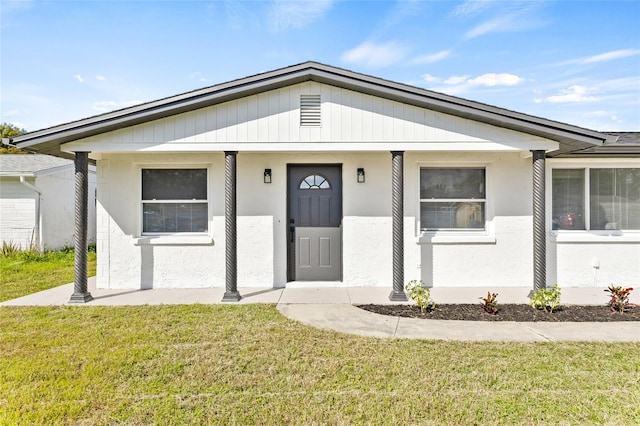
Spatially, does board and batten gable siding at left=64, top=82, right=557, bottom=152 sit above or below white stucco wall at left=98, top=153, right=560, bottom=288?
above

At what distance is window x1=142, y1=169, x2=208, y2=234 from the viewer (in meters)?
7.19

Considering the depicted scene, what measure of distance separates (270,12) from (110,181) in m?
5.94

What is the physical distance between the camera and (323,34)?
9859 mm

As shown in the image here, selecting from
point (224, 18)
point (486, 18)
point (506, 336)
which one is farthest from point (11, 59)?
point (486, 18)

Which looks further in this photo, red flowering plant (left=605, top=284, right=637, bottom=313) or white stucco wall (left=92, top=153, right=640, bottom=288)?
white stucco wall (left=92, top=153, right=640, bottom=288)

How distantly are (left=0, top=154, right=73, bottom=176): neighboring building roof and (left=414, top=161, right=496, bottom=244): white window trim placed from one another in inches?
483

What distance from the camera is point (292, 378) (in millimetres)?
3301

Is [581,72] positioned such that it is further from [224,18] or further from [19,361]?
[19,361]

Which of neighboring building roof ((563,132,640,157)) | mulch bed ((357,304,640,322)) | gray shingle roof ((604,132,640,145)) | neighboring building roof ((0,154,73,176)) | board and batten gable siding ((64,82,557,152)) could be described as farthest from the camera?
neighboring building roof ((0,154,73,176))

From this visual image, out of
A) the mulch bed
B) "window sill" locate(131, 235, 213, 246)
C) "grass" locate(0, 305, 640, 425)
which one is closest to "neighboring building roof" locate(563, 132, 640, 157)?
the mulch bed

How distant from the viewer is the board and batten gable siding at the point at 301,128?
6094 mm

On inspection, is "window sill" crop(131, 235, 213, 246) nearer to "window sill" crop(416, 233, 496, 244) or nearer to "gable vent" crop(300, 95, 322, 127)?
"gable vent" crop(300, 95, 322, 127)

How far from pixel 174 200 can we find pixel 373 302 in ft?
14.5

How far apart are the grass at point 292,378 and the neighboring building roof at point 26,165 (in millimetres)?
9201
